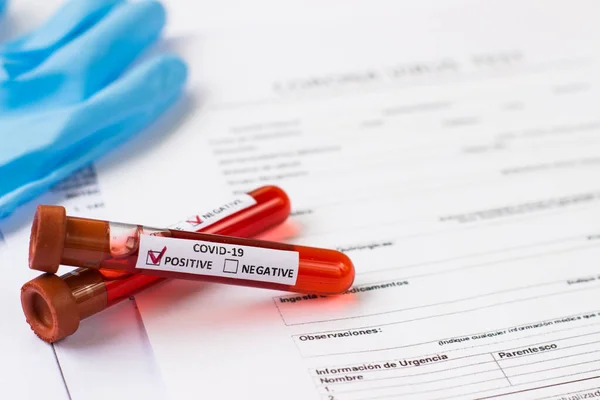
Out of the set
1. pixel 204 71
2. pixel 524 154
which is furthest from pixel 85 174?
pixel 524 154

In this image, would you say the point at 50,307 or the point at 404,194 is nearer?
the point at 50,307

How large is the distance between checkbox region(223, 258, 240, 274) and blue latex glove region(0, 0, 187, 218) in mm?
218

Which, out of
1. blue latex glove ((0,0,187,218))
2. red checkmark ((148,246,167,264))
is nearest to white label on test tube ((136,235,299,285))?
red checkmark ((148,246,167,264))

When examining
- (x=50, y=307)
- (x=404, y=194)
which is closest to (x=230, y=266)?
(x=50, y=307)

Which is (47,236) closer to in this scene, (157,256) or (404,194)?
(157,256)

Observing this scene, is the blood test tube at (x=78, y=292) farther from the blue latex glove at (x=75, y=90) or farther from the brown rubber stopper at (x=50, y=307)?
the blue latex glove at (x=75, y=90)

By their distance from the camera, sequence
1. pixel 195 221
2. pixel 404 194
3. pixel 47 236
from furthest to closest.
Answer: pixel 404 194 → pixel 195 221 → pixel 47 236

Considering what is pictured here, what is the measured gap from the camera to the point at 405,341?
513 millimetres

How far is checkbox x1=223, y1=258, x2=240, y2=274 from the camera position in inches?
19.3

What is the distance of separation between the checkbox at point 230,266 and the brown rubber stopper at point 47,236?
11cm

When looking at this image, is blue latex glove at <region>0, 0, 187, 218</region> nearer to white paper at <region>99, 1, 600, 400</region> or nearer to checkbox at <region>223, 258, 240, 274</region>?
white paper at <region>99, 1, 600, 400</region>

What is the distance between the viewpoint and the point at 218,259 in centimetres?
49

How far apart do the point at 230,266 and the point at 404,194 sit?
9.0 inches

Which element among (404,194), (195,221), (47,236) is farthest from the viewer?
(404,194)
